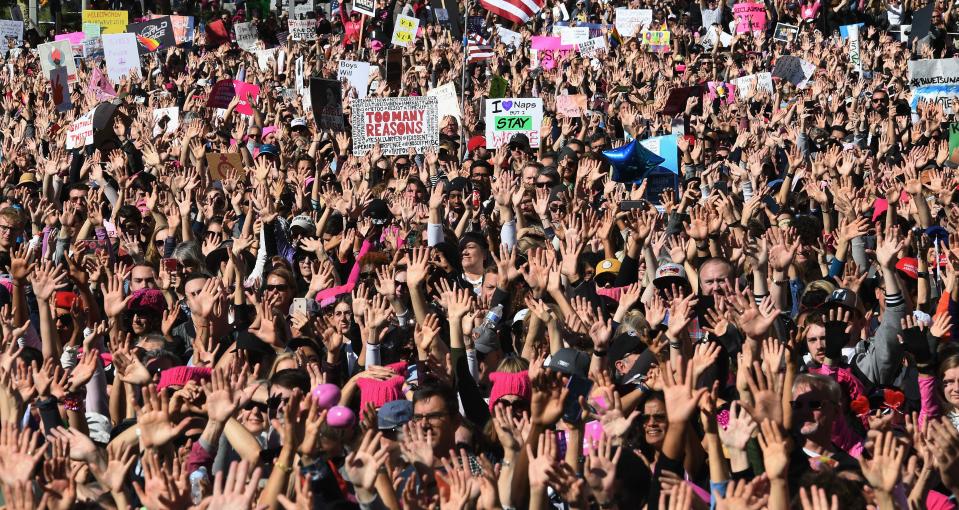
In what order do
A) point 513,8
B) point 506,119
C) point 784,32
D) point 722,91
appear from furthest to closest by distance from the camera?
point 784,32 < point 722,91 < point 513,8 < point 506,119

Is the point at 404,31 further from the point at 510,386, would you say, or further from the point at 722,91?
the point at 510,386

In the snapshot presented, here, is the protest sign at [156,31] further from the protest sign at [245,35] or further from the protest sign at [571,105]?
the protest sign at [571,105]

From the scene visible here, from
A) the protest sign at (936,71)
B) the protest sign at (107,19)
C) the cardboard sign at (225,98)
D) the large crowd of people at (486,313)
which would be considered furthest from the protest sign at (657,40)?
the protest sign at (107,19)

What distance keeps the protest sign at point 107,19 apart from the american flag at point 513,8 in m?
10.0

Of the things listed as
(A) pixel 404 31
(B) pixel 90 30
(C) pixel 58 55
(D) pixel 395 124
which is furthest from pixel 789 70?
(B) pixel 90 30

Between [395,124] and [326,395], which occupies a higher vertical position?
[395,124]

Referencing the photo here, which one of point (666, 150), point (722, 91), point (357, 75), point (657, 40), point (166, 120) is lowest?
point (666, 150)

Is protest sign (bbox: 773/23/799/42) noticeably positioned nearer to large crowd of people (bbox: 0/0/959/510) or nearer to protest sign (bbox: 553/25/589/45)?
protest sign (bbox: 553/25/589/45)

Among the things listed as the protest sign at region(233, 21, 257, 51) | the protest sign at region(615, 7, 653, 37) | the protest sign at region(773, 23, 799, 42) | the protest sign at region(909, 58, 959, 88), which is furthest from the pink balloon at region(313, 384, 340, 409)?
the protest sign at region(233, 21, 257, 51)

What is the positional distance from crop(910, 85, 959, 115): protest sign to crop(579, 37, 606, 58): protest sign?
6.35 meters

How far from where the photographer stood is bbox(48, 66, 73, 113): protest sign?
15523mm

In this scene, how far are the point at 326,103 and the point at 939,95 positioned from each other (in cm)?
691

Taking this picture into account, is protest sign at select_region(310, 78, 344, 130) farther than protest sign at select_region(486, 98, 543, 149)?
Yes

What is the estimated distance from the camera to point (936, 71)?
51.6ft
